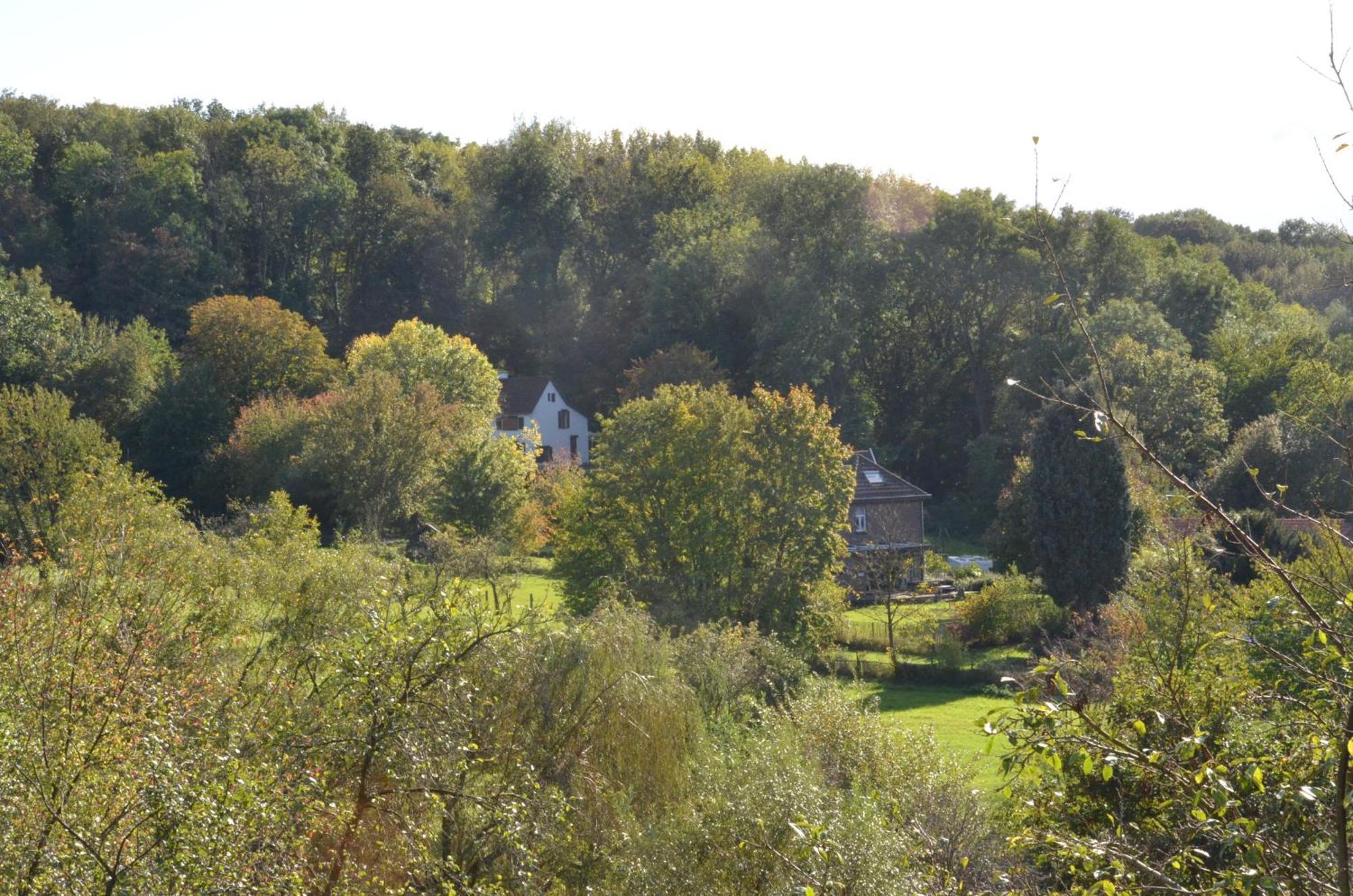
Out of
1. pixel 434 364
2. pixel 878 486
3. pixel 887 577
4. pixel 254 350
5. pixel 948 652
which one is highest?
pixel 254 350

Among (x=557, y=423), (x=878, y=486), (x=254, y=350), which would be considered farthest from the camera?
(x=557, y=423)

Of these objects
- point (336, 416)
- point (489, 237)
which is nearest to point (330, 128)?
point (489, 237)

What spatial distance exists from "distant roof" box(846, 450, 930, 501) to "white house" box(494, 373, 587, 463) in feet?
50.0

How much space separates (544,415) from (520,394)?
4.99 feet

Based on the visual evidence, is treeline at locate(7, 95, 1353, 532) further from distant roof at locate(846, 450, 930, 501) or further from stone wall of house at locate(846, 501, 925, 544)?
stone wall of house at locate(846, 501, 925, 544)

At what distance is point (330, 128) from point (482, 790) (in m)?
65.4

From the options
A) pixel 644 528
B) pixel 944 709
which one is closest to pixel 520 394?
Result: pixel 644 528

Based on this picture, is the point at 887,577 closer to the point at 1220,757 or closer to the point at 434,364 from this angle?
the point at 434,364

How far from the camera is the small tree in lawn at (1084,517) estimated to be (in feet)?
120

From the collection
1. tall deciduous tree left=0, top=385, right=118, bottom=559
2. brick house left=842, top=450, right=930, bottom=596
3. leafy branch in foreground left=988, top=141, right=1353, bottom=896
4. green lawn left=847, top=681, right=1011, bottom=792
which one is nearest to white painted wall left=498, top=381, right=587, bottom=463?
brick house left=842, top=450, right=930, bottom=596

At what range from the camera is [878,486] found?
47719mm

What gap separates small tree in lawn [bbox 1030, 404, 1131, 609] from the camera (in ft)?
120

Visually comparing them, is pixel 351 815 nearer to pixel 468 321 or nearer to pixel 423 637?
pixel 423 637

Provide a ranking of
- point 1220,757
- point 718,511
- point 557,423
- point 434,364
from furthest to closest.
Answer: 1. point 557,423
2. point 434,364
3. point 718,511
4. point 1220,757
